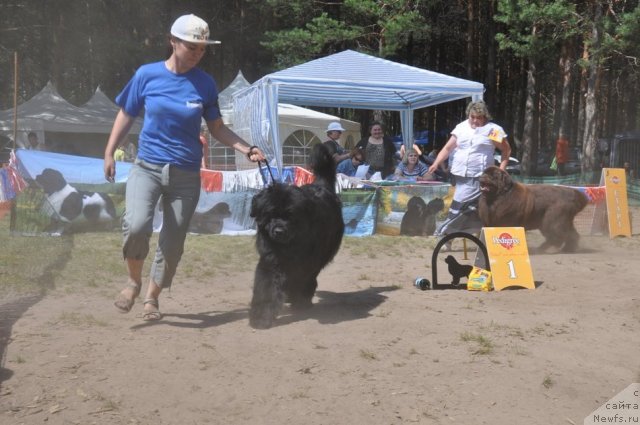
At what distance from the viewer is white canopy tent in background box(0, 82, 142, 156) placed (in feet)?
66.0

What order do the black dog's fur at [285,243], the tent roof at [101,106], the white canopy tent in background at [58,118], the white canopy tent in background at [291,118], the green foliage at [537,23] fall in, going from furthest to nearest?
1. the tent roof at [101,106]
2. the white canopy tent in background at [58,118]
3. the white canopy tent in background at [291,118]
4. the green foliage at [537,23]
5. the black dog's fur at [285,243]

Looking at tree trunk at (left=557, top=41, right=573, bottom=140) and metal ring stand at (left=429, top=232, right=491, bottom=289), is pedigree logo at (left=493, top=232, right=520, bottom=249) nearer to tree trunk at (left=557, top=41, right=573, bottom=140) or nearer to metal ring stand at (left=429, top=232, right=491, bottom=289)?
metal ring stand at (left=429, top=232, right=491, bottom=289)

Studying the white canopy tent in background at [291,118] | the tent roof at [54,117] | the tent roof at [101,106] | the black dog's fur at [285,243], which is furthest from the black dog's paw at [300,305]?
the tent roof at [101,106]

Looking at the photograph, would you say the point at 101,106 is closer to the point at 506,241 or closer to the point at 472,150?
A: the point at 472,150

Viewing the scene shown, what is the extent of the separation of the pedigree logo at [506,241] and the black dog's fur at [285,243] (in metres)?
1.99

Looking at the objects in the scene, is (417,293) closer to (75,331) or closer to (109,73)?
(75,331)

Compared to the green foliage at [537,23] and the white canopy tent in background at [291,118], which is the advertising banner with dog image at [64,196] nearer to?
the white canopy tent in background at [291,118]

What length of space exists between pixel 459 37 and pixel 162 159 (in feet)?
90.3

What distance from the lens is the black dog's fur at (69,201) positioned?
9.49 meters

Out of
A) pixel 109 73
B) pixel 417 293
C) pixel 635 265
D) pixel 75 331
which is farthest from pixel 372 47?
pixel 75 331

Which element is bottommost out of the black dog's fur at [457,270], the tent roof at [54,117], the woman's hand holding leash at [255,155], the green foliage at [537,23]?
the black dog's fur at [457,270]

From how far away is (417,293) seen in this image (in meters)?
6.02

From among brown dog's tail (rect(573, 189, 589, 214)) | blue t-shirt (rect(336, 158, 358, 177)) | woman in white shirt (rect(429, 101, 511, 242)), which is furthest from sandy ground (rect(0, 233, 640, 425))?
blue t-shirt (rect(336, 158, 358, 177))

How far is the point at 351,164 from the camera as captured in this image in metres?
11.8
